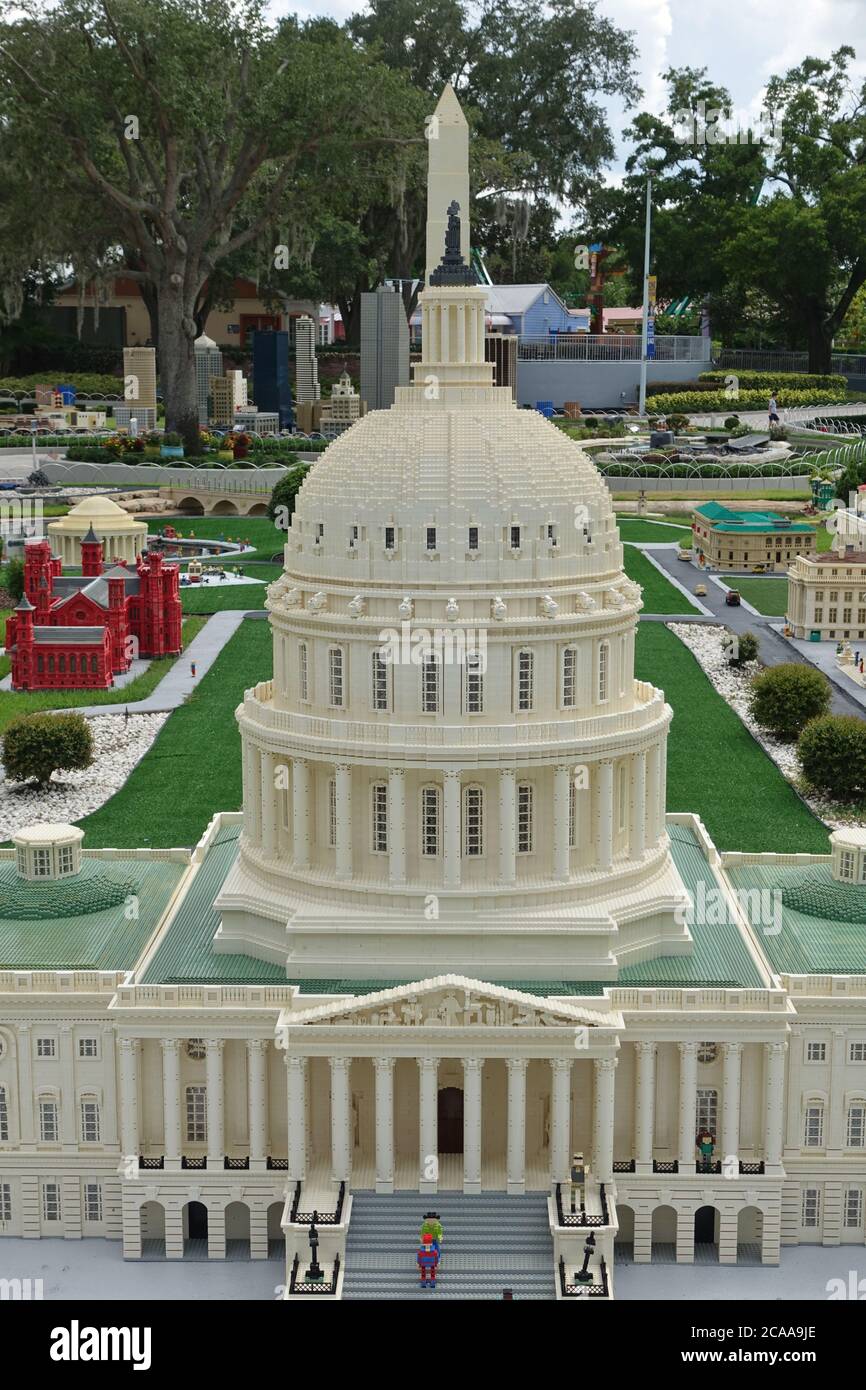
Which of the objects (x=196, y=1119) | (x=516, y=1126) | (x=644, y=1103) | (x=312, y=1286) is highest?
(x=644, y=1103)

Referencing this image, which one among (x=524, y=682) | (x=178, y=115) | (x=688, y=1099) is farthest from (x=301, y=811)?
(x=178, y=115)

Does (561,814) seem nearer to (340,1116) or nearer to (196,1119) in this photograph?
(340,1116)

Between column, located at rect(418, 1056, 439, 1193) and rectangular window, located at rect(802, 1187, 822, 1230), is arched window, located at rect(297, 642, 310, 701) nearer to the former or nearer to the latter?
column, located at rect(418, 1056, 439, 1193)

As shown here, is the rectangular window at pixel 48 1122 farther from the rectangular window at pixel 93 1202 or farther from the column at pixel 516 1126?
the column at pixel 516 1126

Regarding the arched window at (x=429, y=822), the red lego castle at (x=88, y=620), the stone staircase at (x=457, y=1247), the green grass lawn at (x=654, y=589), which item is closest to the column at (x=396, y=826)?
the arched window at (x=429, y=822)

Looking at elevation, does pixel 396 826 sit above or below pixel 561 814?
below
